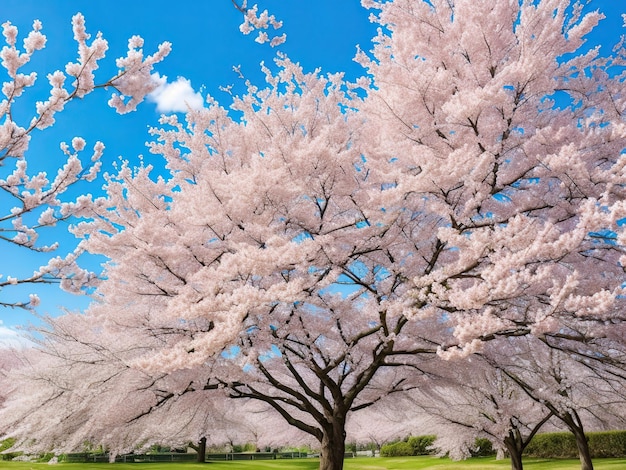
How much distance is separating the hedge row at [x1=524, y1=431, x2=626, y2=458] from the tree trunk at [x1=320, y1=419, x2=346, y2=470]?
18.4m

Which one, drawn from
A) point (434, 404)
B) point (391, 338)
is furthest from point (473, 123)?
point (434, 404)

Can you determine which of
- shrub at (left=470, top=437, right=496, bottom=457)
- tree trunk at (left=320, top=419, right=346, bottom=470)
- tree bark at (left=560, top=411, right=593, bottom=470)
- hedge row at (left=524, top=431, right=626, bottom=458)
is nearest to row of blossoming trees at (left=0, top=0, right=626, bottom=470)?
tree trunk at (left=320, top=419, right=346, bottom=470)

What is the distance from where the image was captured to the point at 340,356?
11539mm

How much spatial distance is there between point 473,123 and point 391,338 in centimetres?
440

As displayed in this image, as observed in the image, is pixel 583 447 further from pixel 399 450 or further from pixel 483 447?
pixel 399 450

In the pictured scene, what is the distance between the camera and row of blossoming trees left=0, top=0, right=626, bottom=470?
28.6 ft

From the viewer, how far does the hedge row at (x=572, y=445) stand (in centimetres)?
2383

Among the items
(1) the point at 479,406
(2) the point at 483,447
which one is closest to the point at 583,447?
(1) the point at 479,406

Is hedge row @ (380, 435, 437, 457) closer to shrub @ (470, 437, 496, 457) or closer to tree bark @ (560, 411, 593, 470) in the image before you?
shrub @ (470, 437, 496, 457)

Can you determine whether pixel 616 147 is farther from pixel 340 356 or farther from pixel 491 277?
pixel 340 356

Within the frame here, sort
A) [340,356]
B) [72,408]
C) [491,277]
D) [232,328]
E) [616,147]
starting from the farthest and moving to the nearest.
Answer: [340,356], [72,408], [616,147], [232,328], [491,277]

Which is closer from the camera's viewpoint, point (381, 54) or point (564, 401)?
point (564, 401)

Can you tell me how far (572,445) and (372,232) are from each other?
22.0 metres

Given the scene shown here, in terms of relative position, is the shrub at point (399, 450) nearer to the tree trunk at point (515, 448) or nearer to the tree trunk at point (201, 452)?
the tree trunk at point (201, 452)
